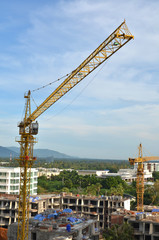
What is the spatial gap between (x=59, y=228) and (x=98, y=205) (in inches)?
1429

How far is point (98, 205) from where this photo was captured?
273ft

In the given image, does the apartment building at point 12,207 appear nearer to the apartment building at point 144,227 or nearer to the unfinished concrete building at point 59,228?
the unfinished concrete building at point 59,228

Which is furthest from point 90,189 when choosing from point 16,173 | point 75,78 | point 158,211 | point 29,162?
point 29,162

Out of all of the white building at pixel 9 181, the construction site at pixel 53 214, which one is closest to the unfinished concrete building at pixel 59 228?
the construction site at pixel 53 214

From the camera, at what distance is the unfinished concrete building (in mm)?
46406

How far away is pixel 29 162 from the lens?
5334 cm

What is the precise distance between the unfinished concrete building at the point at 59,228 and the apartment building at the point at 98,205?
25.3 meters

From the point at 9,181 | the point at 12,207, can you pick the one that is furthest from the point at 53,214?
the point at 9,181

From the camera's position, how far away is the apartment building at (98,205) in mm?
80438

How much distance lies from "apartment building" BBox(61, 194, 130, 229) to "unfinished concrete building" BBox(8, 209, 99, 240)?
25.3m

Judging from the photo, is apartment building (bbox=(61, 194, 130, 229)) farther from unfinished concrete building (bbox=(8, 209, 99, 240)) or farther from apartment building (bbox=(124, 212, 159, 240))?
unfinished concrete building (bbox=(8, 209, 99, 240))

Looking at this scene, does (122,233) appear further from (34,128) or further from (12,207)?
(12,207)

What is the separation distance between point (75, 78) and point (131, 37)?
63.5ft

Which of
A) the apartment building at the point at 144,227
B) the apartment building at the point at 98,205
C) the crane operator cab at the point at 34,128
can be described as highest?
the crane operator cab at the point at 34,128
